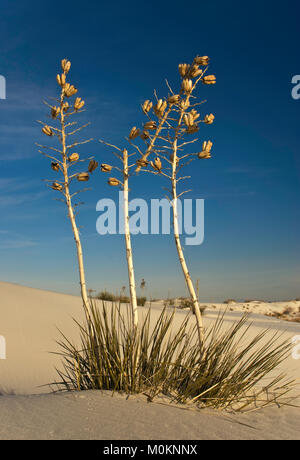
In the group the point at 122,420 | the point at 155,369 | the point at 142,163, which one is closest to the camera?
the point at 122,420

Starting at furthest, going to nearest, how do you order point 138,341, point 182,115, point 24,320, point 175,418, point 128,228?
point 24,320, point 182,115, point 128,228, point 138,341, point 175,418

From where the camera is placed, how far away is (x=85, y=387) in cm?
375

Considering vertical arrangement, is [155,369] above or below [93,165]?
below

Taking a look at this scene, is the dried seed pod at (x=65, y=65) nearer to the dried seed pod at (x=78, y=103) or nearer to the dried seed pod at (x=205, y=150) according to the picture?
the dried seed pod at (x=78, y=103)

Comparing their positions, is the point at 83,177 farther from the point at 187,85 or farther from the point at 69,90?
the point at 187,85

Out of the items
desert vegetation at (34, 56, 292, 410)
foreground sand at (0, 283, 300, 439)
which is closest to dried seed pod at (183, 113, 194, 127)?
desert vegetation at (34, 56, 292, 410)

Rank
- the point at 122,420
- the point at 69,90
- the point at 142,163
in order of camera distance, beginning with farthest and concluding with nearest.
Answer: the point at 69,90
the point at 142,163
the point at 122,420

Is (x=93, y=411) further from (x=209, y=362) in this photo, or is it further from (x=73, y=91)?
(x=73, y=91)

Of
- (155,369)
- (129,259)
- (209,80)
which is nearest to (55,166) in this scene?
(129,259)

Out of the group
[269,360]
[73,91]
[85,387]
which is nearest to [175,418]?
[85,387]

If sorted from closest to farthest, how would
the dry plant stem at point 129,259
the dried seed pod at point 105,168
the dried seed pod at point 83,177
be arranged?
the dry plant stem at point 129,259 → the dried seed pod at point 105,168 → the dried seed pod at point 83,177

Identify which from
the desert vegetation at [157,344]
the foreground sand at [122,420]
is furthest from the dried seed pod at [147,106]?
the foreground sand at [122,420]
